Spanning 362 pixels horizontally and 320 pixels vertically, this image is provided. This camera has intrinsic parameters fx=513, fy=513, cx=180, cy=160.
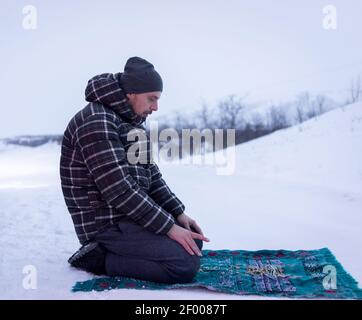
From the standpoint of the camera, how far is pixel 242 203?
4363 millimetres

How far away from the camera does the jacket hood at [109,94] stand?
2.00m

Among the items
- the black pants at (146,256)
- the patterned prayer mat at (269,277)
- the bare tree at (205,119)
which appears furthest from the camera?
the bare tree at (205,119)

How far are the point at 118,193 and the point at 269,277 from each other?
0.67 metres

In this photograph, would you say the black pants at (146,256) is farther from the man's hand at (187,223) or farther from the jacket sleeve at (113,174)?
the man's hand at (187,223)

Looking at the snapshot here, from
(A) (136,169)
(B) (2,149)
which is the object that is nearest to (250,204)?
(A) (136,169)

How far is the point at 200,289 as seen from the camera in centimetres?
186

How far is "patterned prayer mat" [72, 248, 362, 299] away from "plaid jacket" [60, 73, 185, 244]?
231 millimetres

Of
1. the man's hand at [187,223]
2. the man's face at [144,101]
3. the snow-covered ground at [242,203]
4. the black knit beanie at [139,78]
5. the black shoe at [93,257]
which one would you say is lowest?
the snow-covered ground at [242,203]

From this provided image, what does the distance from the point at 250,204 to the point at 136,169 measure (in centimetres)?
245

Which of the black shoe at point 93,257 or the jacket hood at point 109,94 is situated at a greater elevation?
the jacket hood at point 109,94

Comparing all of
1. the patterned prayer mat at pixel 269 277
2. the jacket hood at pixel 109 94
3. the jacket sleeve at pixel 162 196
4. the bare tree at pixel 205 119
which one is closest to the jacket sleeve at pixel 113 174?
the jacket hood at pixel 109 94

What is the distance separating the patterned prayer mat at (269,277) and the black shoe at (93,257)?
0.08m

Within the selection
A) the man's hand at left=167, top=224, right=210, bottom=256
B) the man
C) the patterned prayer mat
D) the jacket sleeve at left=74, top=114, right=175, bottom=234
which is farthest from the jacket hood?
the patterned prayer mat
